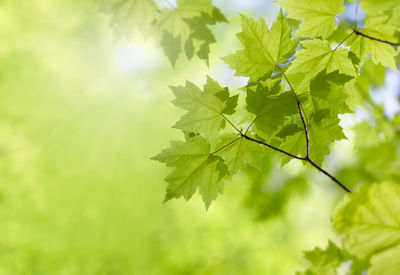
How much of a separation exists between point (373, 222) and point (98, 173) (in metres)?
4.12

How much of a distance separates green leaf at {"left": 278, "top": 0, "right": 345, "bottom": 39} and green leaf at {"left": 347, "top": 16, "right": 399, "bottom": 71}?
0.11 m

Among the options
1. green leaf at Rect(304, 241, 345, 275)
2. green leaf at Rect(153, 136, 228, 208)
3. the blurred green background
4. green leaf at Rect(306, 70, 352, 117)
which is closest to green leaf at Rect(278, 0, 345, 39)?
green leaf at Rect(306, 70, 352, 117)

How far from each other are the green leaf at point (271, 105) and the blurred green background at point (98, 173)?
1.87 m

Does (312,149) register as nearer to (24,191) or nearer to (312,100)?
(312,100)

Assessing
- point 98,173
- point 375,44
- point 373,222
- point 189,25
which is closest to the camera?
point 373,222

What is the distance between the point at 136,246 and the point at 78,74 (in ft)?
9.55

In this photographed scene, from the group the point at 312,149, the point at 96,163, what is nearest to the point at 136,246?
the point at 96,163

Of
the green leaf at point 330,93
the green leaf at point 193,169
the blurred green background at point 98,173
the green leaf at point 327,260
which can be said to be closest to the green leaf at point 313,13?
the green leaf at point 330,93

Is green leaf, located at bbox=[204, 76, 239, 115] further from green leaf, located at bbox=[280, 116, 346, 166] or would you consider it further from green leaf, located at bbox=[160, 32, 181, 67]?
green leaf, located at bbox=[160, 32, 181, 67]

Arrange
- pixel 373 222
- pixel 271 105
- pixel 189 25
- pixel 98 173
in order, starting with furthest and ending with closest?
pixel 98 173, pixel 189 25, pixel 271 105, pixel 373 222

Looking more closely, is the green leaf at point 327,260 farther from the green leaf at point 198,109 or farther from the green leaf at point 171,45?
the green leaf at point 171,45

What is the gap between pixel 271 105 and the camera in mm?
669

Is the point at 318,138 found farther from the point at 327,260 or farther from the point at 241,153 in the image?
the point at 327,260

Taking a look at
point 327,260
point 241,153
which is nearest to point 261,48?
point 241,153
